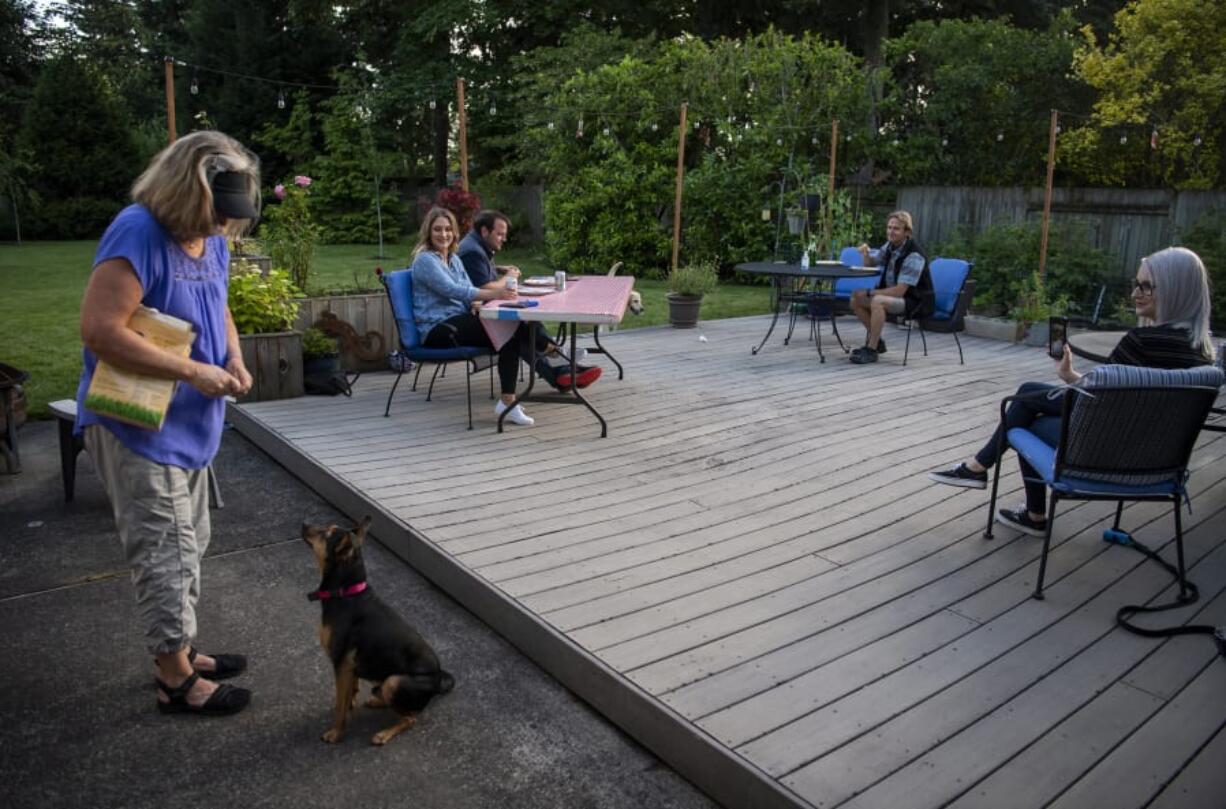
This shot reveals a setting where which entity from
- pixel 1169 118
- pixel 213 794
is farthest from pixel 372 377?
pixel 1169 118

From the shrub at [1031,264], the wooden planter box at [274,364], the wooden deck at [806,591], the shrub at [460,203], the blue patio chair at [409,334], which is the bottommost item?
the wooden deck at [806,591]

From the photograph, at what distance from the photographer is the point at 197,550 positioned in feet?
7.61

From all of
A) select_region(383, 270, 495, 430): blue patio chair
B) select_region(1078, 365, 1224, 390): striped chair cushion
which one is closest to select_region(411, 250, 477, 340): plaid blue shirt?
select_region(383, 270, 495, 430): blue patio chair

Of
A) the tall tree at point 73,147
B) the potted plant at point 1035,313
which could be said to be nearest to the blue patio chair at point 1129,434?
the potted plant at point 1035,313

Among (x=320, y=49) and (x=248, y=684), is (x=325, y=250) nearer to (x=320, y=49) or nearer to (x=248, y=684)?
(x=320, y=49)

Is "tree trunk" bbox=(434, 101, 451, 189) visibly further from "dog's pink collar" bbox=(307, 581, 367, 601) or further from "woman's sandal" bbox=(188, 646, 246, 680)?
"dog's pink collar" bbox=(307, 581, 367, 601)

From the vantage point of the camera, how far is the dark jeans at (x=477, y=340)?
4957 mm

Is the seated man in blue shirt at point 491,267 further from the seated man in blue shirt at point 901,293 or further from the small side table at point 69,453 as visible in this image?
the seated man in blue shirt at point 901,293

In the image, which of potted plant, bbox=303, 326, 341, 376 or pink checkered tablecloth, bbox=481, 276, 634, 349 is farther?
potted plant, bbox=303, 326, 341, 376

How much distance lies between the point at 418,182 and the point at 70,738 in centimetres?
2310

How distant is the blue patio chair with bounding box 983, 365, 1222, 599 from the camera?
105 inches

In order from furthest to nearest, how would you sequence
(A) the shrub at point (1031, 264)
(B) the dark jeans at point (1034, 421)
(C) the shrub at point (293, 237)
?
(A) the shrub at point (1031, 264) < (C) the shrub at point (293, 237) < (B) the dark jeans at point (1034, 421)

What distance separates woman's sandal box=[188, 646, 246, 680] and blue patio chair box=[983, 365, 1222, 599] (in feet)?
7.80

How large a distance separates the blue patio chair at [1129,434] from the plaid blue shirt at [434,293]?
310 centimetres
